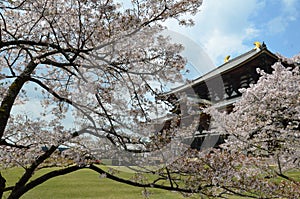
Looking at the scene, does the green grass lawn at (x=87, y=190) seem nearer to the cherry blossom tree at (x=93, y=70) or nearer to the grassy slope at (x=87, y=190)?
the grassy slope at (x=87, y=190)

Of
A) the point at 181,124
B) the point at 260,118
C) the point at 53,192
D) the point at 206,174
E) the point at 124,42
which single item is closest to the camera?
the point at 206,174

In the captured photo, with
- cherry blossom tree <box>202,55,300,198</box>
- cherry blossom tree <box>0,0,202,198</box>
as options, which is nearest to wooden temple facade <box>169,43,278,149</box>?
cherry blossom tree <box>202,55,300,198</box>

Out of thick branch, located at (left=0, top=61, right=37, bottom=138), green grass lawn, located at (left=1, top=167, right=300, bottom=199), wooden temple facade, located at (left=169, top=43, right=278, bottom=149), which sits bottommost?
green grass lawn, located at (left=1, top=167, right=300, bottom=199)

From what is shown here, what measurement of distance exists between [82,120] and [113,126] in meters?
0.64

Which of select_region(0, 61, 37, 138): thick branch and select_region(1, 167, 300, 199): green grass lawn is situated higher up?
Answer: select_region(0, 61, 37, 138): thick branch

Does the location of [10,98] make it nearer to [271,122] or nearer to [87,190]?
[87,190]

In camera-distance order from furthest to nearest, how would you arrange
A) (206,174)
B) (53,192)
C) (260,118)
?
(53,192) → (260,118) → (206,174)

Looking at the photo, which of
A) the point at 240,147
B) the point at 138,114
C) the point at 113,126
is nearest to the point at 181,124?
the point at 138,114

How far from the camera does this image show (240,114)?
718 cm

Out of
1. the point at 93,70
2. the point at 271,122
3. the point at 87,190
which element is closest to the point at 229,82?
the point at 271,122

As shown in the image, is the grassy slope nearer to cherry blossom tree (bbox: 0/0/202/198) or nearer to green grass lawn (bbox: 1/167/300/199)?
green grass lawn (bbox: 1/167/300/199)

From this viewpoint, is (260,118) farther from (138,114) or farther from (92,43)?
(92,43)

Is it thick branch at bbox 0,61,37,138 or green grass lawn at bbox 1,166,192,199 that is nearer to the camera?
thick branch at bbox 0,61,37,138

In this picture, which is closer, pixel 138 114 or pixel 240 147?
Answer: pixel 138 114
